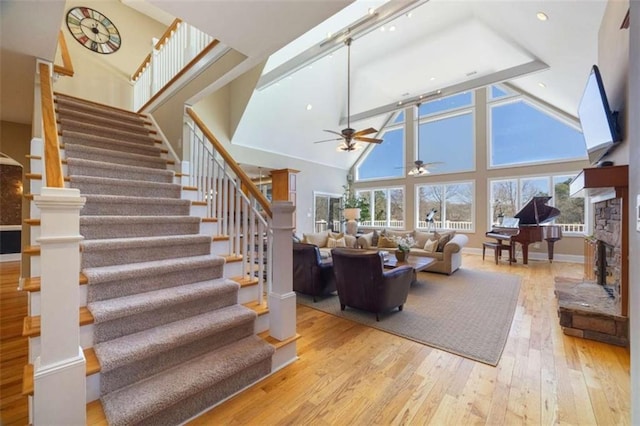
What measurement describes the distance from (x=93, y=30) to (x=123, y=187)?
214 inches

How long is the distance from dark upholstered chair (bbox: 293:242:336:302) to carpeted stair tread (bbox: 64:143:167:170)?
2.14m

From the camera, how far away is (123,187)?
2805 mm

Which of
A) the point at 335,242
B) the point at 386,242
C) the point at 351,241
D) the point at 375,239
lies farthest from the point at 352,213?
the point at 335,242

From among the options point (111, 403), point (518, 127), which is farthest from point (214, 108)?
point (518, 127)

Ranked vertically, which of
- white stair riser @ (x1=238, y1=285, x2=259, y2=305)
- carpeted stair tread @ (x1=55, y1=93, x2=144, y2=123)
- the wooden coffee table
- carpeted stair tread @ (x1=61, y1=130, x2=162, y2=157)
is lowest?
A: the wooden coffee table

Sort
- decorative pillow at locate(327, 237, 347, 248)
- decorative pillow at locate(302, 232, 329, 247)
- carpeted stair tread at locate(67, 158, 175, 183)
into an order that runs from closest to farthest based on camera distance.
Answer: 1. carpeted stair tread at locate(67, 158, 175, 183)
2. decorative pillow at locate(327, 237, 347, 248)
3. decorative pillow at locate(302, 232, 329, 247)

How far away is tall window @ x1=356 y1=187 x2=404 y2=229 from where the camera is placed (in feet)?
32.0

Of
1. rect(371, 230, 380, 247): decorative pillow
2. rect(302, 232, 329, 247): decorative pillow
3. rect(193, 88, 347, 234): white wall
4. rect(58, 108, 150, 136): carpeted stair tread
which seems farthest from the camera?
rect(371, 230, 380, 247): decorative pillow

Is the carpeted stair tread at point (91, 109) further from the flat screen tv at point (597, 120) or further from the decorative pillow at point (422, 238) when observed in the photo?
the decorative pillow at point (422, 238)

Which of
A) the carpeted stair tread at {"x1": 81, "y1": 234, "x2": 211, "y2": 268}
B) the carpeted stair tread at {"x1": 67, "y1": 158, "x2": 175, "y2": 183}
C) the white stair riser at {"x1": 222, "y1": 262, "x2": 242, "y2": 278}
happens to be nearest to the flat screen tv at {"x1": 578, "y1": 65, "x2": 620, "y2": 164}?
the white stair riser at {"x1": 222, "y1": 262, "x2": 242, "y2": 278}

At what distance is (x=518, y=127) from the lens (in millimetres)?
7477

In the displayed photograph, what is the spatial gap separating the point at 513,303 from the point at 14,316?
600cm

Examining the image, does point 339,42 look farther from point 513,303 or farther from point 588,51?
point 513,303

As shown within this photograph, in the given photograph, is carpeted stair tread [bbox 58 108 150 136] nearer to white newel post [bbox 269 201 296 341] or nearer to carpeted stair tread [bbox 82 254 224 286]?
carpeted stair tread [bbox 82 254 224 286]
